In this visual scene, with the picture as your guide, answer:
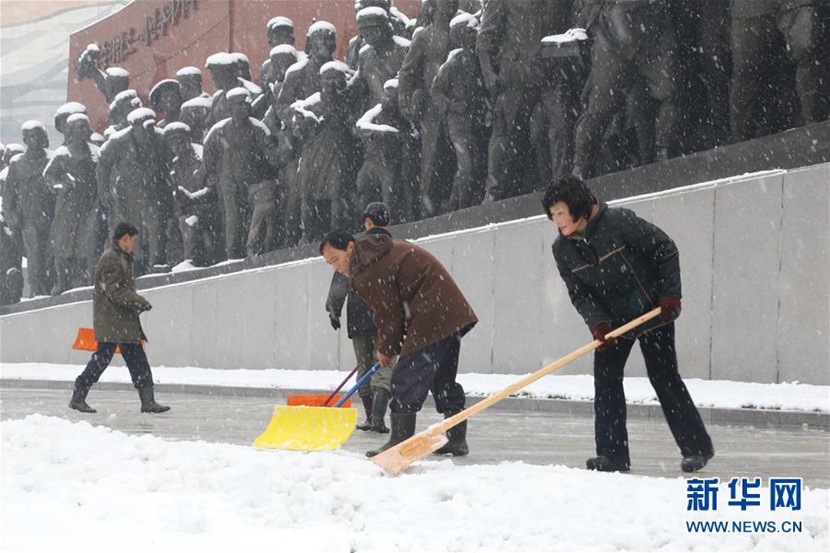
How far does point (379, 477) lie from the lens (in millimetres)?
6168

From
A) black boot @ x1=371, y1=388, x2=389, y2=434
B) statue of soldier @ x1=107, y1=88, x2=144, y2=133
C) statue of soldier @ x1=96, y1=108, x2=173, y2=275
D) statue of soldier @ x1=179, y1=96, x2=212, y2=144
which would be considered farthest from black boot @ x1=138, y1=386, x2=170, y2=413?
statue of soldier @ x1=107, y1=88, x2=144, y2=133

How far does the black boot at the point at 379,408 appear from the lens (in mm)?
9570

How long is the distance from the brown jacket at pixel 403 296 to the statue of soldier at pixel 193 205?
59.7 feet

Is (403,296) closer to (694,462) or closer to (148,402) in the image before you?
(694,462)

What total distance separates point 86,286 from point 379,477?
26018mm

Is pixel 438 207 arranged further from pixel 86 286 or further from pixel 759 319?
pixel 86 286

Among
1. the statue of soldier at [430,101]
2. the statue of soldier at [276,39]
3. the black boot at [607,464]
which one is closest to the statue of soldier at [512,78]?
the statue of soldier at [430,101]

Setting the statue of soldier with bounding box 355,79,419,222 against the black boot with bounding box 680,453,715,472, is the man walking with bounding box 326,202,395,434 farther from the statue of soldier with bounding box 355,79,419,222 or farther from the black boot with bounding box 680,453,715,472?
the statue of soldier with bounding box 355,79,419,222

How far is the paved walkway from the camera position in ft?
24.7

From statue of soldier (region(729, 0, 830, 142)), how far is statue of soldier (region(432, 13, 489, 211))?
423 cm

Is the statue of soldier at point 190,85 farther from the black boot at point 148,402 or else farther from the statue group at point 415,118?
the black boot at point 148,402

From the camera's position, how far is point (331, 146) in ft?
69.8

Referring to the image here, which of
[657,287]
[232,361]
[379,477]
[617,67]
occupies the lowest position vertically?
[232,361]

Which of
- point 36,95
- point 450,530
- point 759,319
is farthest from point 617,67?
point 36,95
